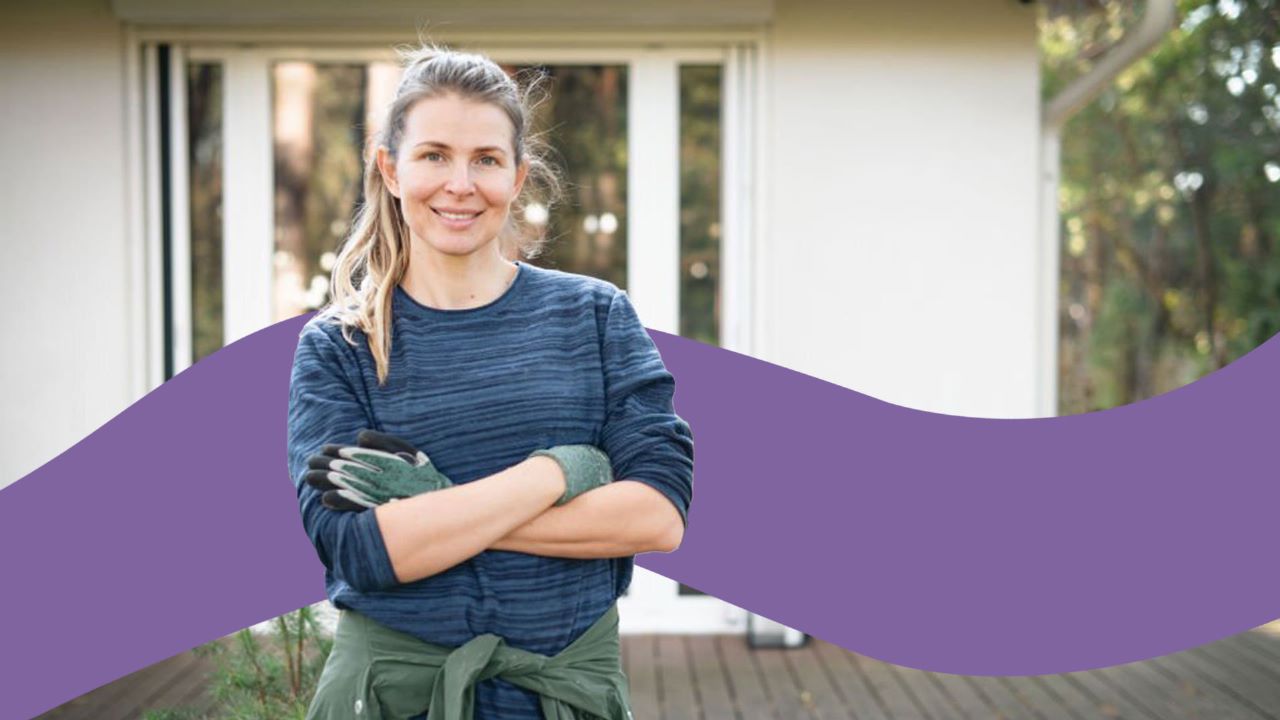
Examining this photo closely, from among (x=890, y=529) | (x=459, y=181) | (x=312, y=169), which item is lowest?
(x=890, y=529)

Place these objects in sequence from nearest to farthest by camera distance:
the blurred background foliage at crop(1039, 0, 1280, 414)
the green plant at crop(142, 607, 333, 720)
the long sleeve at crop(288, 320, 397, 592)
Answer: the long sleeve at crop(288, 320, 397, 592), the green plant at crop(142, 607, 333, 720), the blurred background foliage at crop(1039, 0, 1280, 414)

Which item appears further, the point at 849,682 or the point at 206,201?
the point at 206,201

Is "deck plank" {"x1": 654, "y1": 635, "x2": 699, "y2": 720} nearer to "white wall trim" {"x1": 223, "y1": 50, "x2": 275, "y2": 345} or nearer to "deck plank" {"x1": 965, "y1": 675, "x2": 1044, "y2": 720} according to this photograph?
"deck plank" {"x1": 965, "y1": 675, "x2": 1044, "y2": 720}

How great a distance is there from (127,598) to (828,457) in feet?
4.98

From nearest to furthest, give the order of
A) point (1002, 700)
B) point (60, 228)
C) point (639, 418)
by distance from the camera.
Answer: point (639, 418)
point (1002, 700)
point (60, 228)

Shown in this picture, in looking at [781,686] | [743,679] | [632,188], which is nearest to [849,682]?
[781,686]

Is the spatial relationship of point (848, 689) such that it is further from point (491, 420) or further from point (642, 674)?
point (491, 420)

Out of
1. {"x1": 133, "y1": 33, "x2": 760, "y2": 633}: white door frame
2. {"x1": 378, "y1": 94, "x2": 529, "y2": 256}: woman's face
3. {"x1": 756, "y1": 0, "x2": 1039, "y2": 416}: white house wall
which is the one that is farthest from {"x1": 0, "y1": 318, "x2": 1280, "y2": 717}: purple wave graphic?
{"x1": 133, "y1": 33, "x2": 760, "y2": 633}: white door frame

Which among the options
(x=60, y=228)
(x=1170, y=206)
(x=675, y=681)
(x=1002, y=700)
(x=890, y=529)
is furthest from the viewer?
(x=1170, y=206)

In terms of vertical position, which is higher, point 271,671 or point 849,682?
point 271,671

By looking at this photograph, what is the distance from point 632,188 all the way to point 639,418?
320cm

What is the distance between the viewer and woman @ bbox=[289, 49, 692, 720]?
1.36m

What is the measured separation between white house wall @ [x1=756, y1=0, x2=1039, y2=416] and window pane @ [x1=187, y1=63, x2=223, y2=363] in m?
2.14

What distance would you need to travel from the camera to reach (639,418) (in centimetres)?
146
